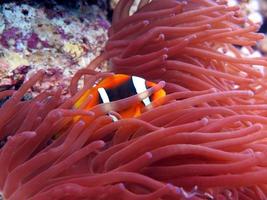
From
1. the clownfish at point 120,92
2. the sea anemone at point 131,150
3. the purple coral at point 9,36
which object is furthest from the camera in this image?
the purple coral at point 9,36

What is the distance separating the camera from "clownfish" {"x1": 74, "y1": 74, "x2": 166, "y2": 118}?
179 centimetres

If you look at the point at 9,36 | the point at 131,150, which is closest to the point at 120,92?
the point at 131,150

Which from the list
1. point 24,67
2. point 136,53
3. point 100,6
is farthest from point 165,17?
point 24,67

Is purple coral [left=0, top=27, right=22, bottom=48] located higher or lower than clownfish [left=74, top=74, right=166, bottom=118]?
higher

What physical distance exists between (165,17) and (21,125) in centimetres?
102

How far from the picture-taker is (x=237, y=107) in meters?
1.76

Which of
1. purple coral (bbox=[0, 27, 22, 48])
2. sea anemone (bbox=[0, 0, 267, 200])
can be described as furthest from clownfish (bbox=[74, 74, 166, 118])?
purple coral (bbox=[0, 27, 22, 48])

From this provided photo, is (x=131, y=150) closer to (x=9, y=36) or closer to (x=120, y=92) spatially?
(x=120, y=92)

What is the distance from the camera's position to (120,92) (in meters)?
1.86

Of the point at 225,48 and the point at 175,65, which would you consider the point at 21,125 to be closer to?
the point at 175,65

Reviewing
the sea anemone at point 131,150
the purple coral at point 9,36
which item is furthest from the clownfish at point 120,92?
the purple coral at point 9,36

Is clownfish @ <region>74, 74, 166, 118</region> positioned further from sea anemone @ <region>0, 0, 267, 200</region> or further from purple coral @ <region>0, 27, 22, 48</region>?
purple coral @ <region>0, 27, 22, 48</region>

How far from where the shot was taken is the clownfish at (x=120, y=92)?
1793 millimetres

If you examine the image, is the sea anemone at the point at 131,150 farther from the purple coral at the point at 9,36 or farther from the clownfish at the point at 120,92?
the purple coral at the point at 9,36
